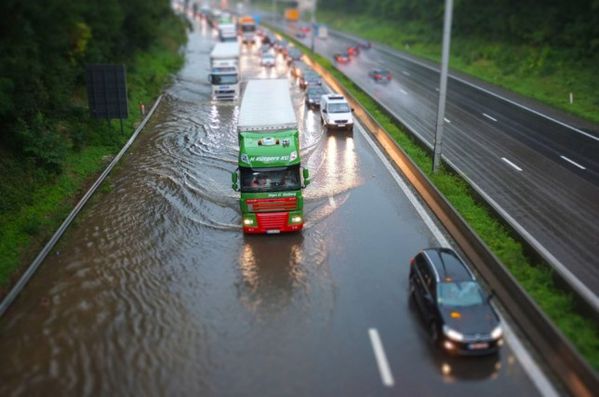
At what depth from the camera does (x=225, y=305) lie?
1480cm

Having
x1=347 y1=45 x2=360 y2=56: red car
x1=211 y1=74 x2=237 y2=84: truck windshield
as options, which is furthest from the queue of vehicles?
x1=347 y1=45 x2=360 y2=56: red car

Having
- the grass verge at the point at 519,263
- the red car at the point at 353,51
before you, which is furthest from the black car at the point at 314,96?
the red car at the point at 353,51

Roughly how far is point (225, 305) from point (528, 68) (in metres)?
45.0

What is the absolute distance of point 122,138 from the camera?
30.0 meters

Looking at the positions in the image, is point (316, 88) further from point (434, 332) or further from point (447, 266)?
point (434, 332)

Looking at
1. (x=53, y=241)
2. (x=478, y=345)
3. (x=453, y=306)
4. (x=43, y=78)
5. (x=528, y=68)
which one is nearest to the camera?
(x=478, y=345)

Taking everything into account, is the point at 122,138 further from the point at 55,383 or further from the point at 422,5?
the point at 422,5

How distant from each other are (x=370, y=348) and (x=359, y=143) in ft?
62.8

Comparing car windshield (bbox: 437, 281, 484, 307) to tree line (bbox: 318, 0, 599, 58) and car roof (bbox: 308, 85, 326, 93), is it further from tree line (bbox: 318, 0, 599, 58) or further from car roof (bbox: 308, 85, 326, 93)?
tree line (bbox: 318, 0, 599, 58)

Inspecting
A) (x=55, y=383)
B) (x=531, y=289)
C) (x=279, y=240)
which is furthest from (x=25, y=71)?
(x=531, y=289)

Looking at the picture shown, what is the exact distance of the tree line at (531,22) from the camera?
1960 inches

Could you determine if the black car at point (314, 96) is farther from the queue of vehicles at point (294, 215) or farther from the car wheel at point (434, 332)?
the car wheel at point (434, 332)

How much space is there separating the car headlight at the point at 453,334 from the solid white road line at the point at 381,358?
4.80ft

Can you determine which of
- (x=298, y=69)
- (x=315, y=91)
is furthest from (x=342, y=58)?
(x=315, y=91)
